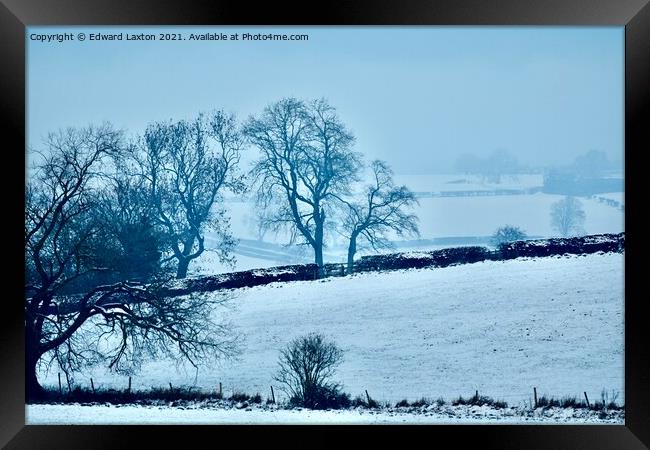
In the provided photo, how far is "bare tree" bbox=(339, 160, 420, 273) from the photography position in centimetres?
586

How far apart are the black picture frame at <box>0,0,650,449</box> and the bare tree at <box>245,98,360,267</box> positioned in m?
0.72

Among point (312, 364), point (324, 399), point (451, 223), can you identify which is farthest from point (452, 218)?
point (324, 399)

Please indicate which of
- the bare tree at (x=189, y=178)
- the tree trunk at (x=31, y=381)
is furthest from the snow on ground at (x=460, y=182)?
the tree trunk at (x=31, y=381)

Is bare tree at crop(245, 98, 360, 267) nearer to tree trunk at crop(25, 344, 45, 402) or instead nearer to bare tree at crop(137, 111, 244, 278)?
bare tree at crop(137, 111, 244, 278)

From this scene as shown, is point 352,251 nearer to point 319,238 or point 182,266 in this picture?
point 319,238

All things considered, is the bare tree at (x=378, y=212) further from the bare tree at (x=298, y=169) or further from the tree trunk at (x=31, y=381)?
the tree trunk at (x=31, y=381)

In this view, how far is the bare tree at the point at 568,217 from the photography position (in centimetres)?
592

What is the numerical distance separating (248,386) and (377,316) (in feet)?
3.69

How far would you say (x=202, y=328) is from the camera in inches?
234
